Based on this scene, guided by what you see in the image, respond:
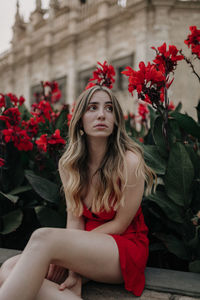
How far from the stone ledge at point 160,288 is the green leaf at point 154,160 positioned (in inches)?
21.1

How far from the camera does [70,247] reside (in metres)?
1.26

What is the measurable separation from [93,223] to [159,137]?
62 cm

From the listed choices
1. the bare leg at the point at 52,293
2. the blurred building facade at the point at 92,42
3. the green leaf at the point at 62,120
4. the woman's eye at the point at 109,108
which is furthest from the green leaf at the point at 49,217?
the blurred building facade at the point at 92,42

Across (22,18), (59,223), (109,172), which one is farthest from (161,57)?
(22,18)

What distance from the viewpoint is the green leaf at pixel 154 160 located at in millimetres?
1662

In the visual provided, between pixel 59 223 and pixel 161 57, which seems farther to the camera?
pixel 59 223

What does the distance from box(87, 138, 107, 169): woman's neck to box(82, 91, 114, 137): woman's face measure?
77mm

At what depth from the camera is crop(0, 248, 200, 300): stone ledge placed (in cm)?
126

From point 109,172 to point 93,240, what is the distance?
34cm

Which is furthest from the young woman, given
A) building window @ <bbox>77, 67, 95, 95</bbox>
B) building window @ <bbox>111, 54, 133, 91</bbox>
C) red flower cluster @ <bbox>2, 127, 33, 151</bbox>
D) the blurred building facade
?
building window @ <bbox>77, 67, 95, 95</bbox>

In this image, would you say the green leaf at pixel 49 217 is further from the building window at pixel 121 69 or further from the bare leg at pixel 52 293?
the building window at pixel 121 69

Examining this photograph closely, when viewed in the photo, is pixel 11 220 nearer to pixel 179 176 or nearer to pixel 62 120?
pixel 62 120

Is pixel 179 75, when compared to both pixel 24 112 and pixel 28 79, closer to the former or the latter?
pixel 24 112

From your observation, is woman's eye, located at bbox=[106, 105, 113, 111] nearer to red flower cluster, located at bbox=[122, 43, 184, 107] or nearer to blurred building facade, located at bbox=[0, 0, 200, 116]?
red flower cluster, located at bbox=[122, 43, 184, 107]
